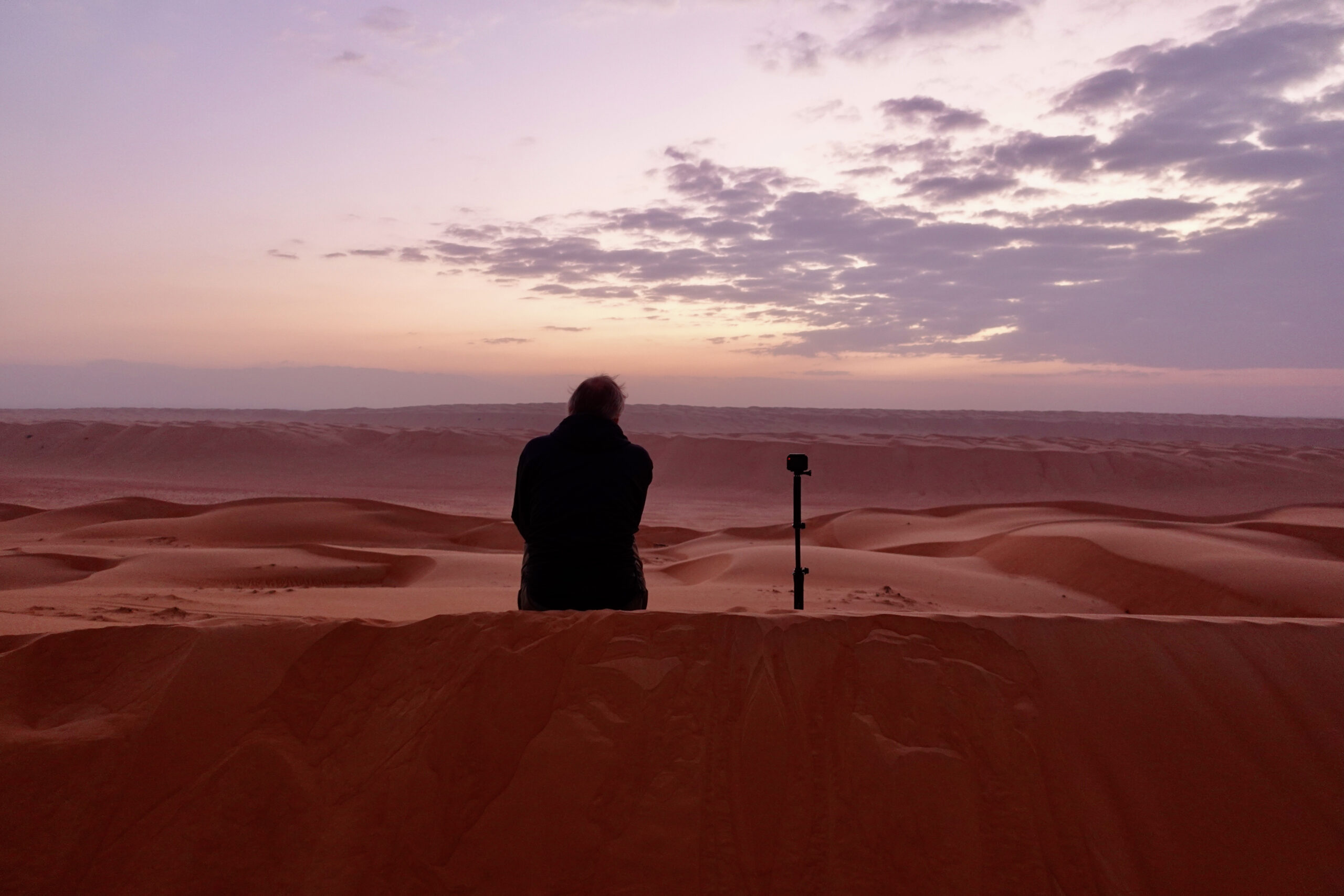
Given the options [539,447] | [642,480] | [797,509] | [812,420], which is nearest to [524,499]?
A: [539,447]

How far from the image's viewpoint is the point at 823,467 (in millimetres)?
25344

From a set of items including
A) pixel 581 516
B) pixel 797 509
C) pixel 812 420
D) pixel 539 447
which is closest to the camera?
pixel 581 516

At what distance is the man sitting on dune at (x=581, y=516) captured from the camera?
3500 millimetres

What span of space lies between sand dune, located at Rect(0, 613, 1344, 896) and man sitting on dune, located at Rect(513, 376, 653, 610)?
15.7 inches

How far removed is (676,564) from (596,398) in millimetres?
5429

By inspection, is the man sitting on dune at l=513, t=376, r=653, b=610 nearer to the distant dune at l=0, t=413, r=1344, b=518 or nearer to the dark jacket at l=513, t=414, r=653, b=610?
the dark jacket at l=513, t=414, r=653, b=610

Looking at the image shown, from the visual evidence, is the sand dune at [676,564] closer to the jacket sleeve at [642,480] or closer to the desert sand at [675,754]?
the desert sand at [675,754]

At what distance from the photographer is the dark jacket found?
11.5 ft

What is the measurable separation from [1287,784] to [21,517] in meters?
14.0

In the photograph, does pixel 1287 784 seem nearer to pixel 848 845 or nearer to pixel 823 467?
pixel 848 845

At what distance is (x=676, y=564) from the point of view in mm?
8898

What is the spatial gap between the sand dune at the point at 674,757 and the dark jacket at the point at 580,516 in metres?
0.40

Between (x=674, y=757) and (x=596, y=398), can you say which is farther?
(x=596, y=398)

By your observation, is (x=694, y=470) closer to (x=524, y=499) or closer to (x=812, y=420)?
(x=524, y=499)
